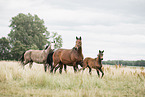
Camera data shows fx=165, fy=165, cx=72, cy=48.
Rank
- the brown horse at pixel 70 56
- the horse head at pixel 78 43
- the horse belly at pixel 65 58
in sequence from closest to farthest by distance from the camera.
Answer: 1. the horse head at pixel 78 43
2. the brown horse at pixel 70 56
3. the horse belly at pixel 65 58

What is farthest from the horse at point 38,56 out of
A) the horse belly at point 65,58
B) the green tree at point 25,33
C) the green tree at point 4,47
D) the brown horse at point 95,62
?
the green tree at point 4,47

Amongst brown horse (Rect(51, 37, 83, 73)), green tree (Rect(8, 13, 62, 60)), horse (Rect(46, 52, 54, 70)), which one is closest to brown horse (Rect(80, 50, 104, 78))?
brown horse (Rect(51, 37, 83, 73))

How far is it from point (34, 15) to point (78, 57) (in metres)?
32.3

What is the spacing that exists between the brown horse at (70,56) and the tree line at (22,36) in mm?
22935

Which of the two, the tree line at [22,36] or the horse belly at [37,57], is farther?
the tree line at [22,36]

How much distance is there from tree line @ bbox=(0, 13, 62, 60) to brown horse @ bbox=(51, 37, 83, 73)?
22935 millimetres

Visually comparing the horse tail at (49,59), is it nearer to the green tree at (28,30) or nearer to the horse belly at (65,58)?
the horse belly at (65,58)

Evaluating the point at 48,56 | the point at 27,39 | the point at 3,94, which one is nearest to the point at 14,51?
the point at 27,39

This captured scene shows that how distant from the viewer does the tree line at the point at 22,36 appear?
34.2 metres

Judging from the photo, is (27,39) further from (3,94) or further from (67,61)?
(3,94)

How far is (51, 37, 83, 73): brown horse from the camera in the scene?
9.85 m

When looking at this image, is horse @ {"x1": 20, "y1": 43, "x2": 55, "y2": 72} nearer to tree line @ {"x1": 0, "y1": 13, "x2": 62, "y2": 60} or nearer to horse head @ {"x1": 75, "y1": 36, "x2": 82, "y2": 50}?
horse head @ {"x1": 75, "y1": 36, "x2": 82, "y2": 50}

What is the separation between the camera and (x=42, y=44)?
37.8 meters

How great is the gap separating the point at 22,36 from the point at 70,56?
1078 inches
